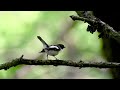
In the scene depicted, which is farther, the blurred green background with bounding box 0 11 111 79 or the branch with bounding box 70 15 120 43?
the blurred green background with bounding box 0 11 111 79

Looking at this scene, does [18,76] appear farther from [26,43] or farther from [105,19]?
[105,19]

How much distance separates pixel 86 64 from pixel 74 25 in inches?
141

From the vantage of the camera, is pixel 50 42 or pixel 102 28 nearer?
pixel 102 28

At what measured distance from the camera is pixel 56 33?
17.1 feet

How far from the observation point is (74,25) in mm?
5172

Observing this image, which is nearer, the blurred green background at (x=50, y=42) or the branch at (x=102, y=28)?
the branch at (x=102, y=28)
